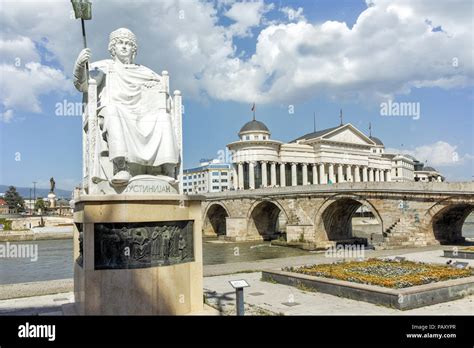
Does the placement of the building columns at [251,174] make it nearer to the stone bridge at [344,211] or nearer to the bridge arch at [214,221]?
the bridge arch at [214,221]

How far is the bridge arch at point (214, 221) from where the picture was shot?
145ft

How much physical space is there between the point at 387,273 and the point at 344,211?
71.7 ft

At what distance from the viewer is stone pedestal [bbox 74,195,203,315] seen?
6.23 metres

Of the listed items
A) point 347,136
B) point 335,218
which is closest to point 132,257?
point 335,218

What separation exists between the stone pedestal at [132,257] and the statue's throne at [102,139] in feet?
1.58

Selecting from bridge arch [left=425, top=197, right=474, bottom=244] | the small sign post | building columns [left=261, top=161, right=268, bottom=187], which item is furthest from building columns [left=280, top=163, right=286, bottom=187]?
the small sign post

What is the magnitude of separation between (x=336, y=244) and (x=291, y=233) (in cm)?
323

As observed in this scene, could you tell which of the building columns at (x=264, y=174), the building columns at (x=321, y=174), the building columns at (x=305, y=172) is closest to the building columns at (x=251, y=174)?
the building columns at (x=264, y=174)

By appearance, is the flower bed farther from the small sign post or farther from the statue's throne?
the statue's throne

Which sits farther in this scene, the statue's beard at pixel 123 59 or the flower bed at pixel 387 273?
the flower bed at pixel 387 273

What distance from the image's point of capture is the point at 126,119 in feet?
22.7
